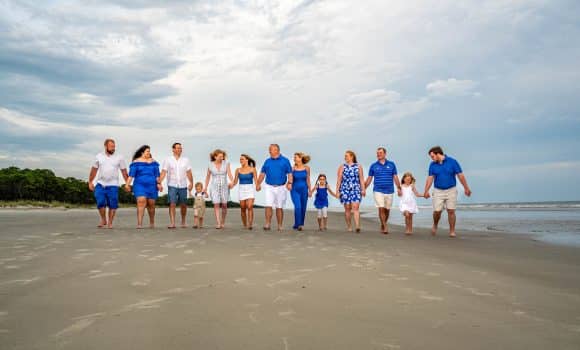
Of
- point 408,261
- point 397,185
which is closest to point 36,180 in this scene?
point 397,185

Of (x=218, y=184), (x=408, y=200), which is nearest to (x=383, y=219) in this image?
(x=408, y=200)

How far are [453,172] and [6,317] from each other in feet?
34.9

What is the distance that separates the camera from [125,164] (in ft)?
39.9

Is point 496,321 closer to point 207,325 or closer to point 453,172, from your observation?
point 207,325

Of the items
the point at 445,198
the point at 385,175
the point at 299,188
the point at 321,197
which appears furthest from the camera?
the point at 321,197

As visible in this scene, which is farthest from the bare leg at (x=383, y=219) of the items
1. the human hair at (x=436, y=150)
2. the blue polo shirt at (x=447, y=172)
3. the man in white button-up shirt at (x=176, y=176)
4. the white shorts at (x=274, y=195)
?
the man in white button-up shirt at (x=176, y=176)

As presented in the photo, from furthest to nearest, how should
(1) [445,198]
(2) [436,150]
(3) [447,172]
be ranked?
(2) [436,150] → (1) [445,198] → (3) [447,172]

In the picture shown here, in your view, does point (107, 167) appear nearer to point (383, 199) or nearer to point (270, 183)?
point (270, 183)

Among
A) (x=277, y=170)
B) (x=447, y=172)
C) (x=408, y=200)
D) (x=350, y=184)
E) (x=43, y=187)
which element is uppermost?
(x=43, y=187)

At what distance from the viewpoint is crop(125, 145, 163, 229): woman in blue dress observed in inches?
468

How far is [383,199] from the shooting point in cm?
1214

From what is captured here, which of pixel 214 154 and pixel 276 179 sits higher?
pixel 214 154

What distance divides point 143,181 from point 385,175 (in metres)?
6.51

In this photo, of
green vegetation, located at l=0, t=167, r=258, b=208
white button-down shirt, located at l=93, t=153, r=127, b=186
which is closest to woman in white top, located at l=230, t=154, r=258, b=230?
white button-down shirt, located at l=93, t=153, r=127, b=186
